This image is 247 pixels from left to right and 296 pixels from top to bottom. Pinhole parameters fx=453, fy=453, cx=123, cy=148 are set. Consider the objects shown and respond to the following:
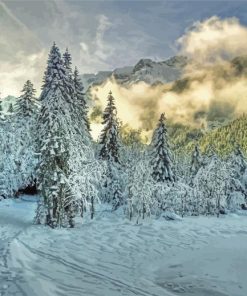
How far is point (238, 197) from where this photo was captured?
65750 mm

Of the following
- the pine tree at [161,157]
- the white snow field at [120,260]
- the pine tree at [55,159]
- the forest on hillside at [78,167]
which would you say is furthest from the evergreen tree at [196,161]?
the pine tree at [55,159]

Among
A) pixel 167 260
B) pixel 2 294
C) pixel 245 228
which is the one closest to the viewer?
pixel 2 294

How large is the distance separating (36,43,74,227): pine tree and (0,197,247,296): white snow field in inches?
60.1

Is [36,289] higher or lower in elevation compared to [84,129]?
lower

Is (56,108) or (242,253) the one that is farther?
(56,108)

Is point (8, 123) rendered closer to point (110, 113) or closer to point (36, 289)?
point (110, 113)

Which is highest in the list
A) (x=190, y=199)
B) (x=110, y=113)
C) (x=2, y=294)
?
(x=110, y=113)

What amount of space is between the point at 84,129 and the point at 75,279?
33.2m

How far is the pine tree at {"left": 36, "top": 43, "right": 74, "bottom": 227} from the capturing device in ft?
101

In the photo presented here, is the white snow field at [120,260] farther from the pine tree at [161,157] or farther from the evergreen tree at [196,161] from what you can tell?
the evergreen tree at [196,161]

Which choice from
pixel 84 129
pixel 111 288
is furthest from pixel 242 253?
pixel 84 129

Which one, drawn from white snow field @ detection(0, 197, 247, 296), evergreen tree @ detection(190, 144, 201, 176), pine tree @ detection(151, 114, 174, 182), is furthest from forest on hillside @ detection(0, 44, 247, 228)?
evergreen tree @ detection(190, 144, 201, 176)

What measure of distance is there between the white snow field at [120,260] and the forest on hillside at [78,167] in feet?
10.3

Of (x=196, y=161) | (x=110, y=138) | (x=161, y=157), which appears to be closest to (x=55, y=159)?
(x=110, y=138)
